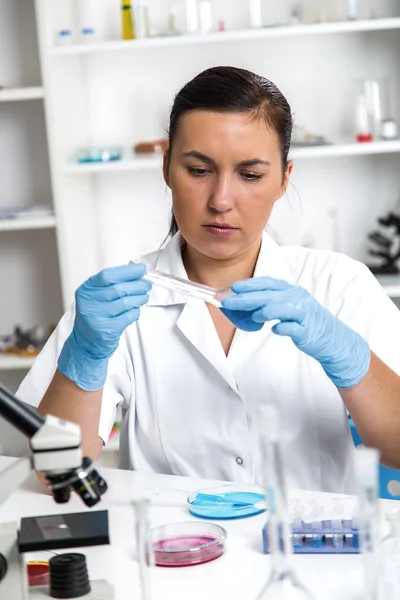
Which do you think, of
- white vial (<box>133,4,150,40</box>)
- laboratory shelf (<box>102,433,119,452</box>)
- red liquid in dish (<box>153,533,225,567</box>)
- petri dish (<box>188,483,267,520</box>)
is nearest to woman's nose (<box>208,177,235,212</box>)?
petri dish (<box>188,483,267,520</box>)

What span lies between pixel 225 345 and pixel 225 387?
0.09 meters

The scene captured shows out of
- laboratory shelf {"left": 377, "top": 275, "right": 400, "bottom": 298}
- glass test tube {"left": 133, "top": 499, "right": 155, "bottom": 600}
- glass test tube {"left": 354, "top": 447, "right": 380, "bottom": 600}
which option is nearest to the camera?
glass test tube {"left": 354, "top": 447, "right": 380, "bottom": 600}

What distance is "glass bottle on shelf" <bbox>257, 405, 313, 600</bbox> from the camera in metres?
0.77

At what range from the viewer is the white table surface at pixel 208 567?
3.54 ft

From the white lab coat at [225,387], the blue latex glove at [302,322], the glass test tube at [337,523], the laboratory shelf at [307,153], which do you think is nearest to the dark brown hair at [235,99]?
the white lab coat at [225,387]

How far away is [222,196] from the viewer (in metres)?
1.55

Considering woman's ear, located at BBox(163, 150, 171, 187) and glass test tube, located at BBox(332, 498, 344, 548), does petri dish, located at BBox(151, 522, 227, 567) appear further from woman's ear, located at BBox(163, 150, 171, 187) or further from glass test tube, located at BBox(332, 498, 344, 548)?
woman's ear, located at BBox(163, 150, 171, 187)

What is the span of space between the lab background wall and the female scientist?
1.50 metres

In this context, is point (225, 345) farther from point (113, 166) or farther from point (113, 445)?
point (113, 445)

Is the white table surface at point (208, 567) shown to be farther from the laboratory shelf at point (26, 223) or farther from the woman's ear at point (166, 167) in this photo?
the laboratory shelf at point (26, 223)

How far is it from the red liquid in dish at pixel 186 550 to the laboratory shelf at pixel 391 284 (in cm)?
184

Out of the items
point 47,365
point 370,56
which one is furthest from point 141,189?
point 47,365

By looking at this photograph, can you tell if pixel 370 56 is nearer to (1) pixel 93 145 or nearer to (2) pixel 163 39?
(2) pixel 163 39

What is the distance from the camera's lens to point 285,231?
3357 millimetres
